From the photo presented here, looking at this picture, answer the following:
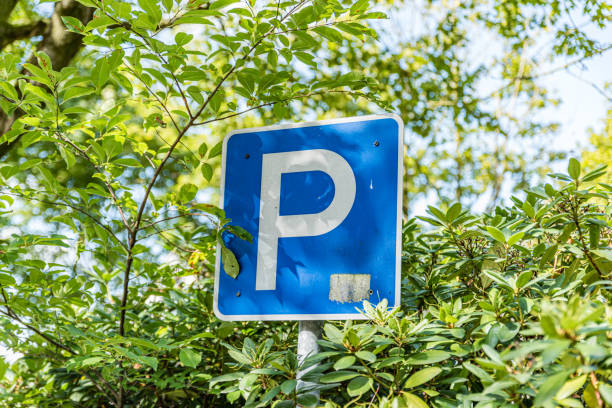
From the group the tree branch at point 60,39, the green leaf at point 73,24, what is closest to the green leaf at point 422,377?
the green leaf at point 73,24

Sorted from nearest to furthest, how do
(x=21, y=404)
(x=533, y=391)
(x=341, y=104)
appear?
(x=533, y=391) < (x=21, y=404) < (x=341, y=104)

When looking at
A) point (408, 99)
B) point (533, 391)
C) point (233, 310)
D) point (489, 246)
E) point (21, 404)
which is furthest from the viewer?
point (408, 99)

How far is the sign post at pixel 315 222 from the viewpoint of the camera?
4.06 ft

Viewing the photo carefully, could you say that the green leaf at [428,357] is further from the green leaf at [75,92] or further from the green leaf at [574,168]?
the green leaf at [75,92]

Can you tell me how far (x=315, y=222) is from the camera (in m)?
1.31

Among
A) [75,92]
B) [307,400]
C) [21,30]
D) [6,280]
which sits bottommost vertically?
[307,400]

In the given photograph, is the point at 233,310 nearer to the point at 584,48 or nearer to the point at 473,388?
the point at 473,388

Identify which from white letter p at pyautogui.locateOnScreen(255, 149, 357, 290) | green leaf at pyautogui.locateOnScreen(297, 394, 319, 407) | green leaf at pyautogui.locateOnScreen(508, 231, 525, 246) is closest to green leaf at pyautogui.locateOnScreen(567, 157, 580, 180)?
green leaf at pyautogui.locateOnScreen(508, 231, 525, 246)

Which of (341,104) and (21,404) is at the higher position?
(341,104)

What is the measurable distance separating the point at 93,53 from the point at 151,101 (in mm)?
301

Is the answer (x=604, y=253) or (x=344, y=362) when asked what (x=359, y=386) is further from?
(x=604, y=253)

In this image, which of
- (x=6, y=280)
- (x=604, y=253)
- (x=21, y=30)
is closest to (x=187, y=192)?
(x=6, y=280)

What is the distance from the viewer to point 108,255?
1816 mm

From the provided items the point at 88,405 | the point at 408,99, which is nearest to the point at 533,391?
the point at 88,405
